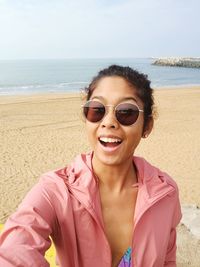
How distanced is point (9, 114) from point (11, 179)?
30.0 feet

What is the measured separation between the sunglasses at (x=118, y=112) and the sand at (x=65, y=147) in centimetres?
280

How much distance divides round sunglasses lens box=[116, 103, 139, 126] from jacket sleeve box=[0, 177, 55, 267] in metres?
0.46

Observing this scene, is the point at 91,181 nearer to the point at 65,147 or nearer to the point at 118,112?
the point at 118,112

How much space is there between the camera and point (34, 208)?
1.29 m

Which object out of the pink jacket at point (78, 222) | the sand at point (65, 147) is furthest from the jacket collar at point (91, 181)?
the sand at point (65, 147)

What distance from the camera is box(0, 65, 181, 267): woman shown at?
138 centimetres

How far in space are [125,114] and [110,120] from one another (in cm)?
7

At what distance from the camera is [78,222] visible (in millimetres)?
1406

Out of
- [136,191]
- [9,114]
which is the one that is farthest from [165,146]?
[136,191]

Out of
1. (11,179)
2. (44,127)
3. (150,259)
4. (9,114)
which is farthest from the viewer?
(9,114)

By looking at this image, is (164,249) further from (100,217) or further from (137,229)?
(100,217)

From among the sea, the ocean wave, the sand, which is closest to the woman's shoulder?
the sea

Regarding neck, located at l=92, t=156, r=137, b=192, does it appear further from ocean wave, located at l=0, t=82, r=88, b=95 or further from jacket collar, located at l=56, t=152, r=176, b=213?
ocean wave, located at l=0, t=82, r=88, b=95

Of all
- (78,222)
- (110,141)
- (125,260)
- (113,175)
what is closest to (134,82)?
(110,141)
